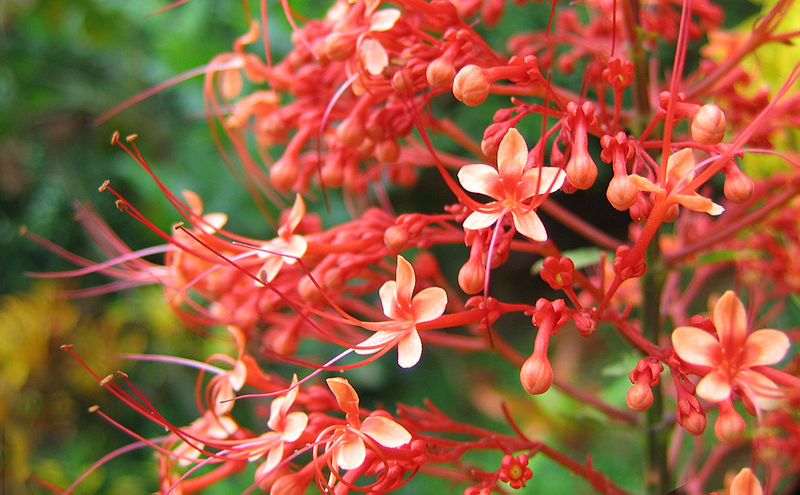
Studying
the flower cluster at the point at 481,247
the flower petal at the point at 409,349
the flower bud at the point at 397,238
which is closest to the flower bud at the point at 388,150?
the flower cluster at the point at 481,247

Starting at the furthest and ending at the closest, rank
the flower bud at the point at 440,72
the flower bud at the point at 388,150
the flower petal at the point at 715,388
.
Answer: the flower bud at the point at 388,150
the flower bud at the point at 440,72
the flower petal at the point at 715,388

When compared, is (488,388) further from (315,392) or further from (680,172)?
(680,172)

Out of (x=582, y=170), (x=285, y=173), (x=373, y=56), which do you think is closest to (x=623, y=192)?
(x=582, y=170)

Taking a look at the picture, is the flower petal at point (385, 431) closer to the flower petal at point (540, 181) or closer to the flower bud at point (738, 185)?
the flower petal at point (540, 181)

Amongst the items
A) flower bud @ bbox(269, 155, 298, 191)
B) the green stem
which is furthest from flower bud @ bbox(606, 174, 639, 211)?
flower bud @ bbox(269, 155, 298, 191)

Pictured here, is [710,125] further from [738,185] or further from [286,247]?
[286,247]

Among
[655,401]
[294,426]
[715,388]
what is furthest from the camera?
[655,401]
